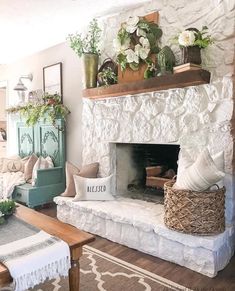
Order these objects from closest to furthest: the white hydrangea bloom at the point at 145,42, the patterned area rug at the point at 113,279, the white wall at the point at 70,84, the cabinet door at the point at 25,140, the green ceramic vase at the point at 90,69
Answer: the patterned area rug at the point at 113,279 → the white hydrangea bloom at the point at 145,42 → the green ceramic vase at the point at 90,69 → the white wall at the point at 70,84 → the cabinet door at the point at 25,140

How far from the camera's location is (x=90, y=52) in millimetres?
3070

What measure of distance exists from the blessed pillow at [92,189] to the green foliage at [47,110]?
3.83 ft

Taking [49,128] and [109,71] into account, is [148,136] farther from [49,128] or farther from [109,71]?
[49,128]

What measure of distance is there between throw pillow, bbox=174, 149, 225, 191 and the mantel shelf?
63 centimetres

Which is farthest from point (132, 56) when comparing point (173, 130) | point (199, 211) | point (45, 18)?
point (199, 211)

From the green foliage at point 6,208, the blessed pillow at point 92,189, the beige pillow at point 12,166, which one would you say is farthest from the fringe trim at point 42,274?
the beige pillow at point 12,166

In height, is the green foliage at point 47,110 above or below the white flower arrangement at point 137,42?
below

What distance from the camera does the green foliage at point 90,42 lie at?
3.07 metres

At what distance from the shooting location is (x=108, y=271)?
6.75 ft

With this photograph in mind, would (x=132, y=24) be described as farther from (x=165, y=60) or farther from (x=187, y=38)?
(x=187, y=38)

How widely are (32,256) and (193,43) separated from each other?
76.1 inches

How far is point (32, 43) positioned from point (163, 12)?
7.04 ft

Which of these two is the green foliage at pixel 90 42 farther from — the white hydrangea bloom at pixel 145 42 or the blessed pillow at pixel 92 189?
the blessed pillow at pixel 92 189

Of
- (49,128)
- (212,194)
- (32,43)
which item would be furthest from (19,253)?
(32,43)
